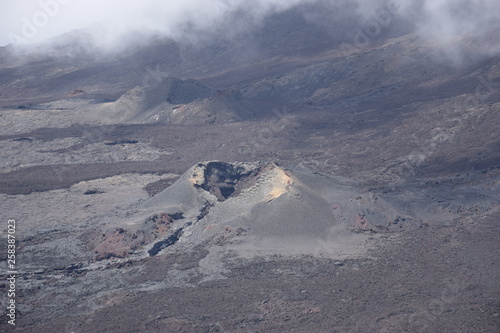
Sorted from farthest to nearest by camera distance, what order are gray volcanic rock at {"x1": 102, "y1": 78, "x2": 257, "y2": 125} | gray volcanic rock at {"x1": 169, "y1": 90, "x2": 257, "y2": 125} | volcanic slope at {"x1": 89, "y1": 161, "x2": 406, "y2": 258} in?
1. gray volcanic rock at {"x1": 102, "y1": 78, "x2": 257, "y2": 125}
2. gray volcanic rock at {"x1": 169, "y1": 90, "x2": 257, "y2": 125}
3. volcanic slope at {"x1": 89, "y1": 161, "x2": 406, "y2": 258}

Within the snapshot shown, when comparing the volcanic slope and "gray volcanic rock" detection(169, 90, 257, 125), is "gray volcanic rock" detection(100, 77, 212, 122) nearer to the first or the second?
"gray volcanic rock" detection(169, 90, 257, 125)

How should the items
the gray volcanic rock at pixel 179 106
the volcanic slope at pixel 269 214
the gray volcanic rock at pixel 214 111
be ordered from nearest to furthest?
the volcanic slope at pixel 269 214 < the gray volcanic rock at pixel 214 111 < the gray volcanic rock at pixel 179 106

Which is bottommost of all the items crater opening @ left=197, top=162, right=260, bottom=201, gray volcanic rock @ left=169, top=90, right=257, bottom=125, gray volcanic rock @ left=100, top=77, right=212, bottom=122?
crater opening @ left=197, top=162, right=260, bottom=201

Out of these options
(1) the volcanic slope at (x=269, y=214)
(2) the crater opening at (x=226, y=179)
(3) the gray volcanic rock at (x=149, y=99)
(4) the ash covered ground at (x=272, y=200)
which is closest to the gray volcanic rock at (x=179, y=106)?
(3) the gray volcanic rock at (x=149, y=99)

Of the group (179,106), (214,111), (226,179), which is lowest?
(226,179)

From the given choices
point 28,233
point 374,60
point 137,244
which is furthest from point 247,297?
point 374,60

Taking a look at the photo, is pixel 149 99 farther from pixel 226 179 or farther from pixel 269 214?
pixel 269 214

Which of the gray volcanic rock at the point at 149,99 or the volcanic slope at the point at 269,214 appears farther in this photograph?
the gray volcanic rock at the point at 149,99

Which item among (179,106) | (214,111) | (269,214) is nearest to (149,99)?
(179,106)

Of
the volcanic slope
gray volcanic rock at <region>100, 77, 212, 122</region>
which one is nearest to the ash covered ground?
the volcanic slope

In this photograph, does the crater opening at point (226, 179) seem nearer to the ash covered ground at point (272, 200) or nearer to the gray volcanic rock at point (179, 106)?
the ash covered ground at point (272, 200)

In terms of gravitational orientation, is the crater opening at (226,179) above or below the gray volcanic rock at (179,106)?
below
